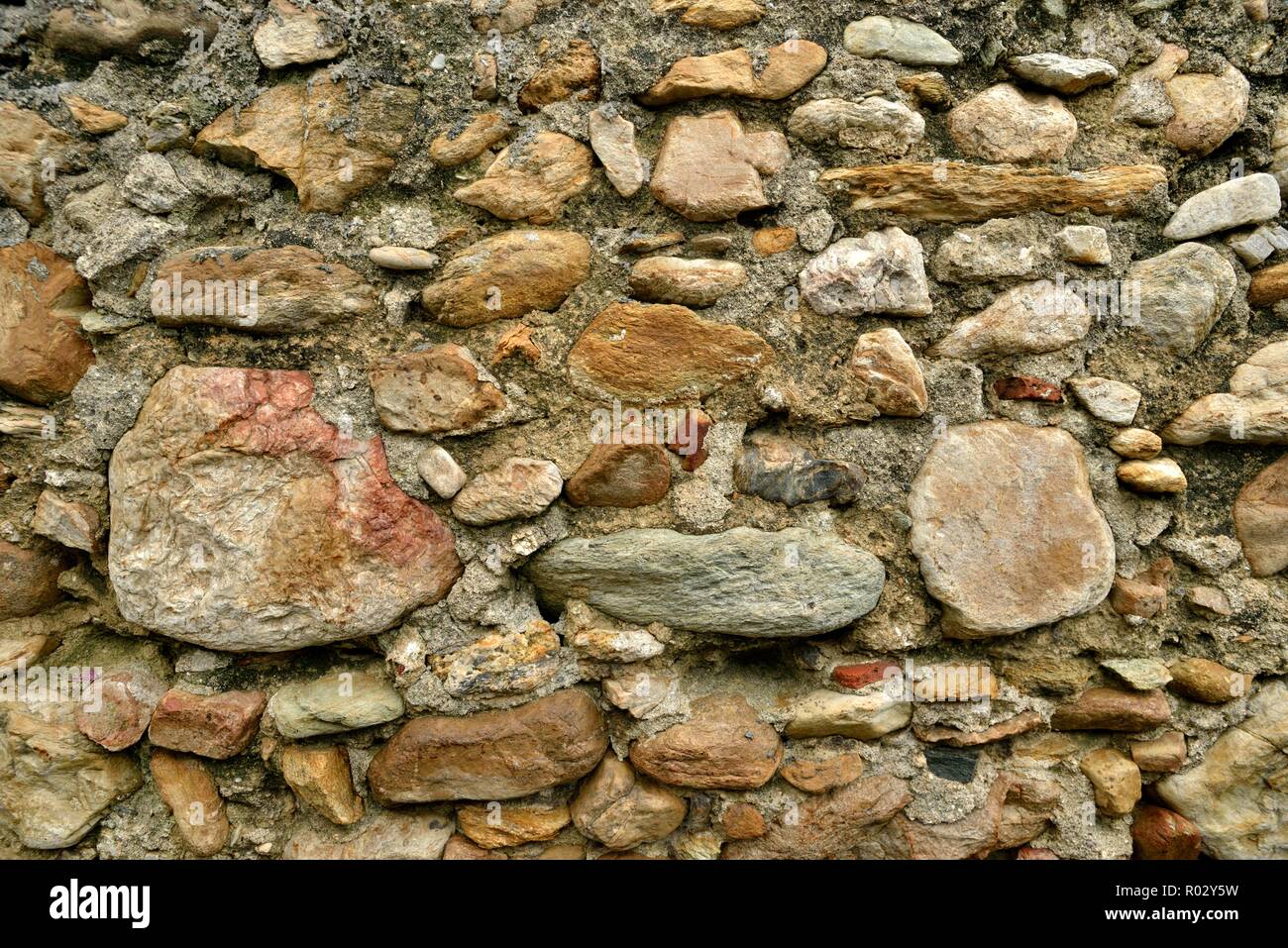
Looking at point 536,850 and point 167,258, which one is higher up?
point 167,258

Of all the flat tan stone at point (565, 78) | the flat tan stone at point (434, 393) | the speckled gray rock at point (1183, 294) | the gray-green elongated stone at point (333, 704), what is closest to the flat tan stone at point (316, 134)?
the flat tan stone at point (565, 78)

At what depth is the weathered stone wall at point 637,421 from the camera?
5.32 feet

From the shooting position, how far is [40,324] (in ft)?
5.27

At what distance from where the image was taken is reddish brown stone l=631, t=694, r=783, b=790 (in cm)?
166

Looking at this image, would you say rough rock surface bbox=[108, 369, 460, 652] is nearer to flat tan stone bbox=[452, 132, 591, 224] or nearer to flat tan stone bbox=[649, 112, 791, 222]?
flat tan stone bbox=[452, 132, 591, 224]

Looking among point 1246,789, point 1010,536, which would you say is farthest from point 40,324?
point 1246,789

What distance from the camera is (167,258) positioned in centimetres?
163

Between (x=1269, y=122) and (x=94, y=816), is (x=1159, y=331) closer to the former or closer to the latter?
(x=1269, y=122)

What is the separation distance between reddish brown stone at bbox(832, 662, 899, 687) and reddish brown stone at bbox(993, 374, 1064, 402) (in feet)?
2.16

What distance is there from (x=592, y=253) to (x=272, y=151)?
2.32ft

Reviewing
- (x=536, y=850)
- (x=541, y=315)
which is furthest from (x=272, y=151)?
(x=536, y=850)

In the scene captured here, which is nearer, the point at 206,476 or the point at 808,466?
the point at 206,476

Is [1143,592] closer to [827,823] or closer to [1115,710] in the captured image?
[1115,710]

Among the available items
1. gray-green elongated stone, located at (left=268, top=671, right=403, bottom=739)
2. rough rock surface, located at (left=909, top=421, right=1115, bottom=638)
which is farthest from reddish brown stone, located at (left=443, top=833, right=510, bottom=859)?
rough rock surface, located at (left=909, top=421, right=1115, bottom=638)
